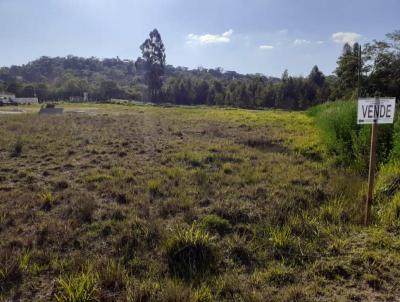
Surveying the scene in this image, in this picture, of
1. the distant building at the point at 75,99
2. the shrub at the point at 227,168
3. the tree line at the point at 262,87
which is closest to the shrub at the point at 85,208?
the shrub at the point at 227,168

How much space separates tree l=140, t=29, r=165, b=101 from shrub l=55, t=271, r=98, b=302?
69.2 metres

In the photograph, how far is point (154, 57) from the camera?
229 feet

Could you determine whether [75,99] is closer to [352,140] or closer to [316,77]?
[316,77]

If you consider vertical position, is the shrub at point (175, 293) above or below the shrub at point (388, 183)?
below

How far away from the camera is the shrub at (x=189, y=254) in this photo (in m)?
3.86

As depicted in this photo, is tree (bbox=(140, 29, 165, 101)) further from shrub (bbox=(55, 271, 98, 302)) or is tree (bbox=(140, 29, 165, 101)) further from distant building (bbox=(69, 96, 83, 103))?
shrub (bbox=(55, 271, 98, 302))

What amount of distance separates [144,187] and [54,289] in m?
3.67

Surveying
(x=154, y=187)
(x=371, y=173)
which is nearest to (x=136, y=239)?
(x=154, y=187)

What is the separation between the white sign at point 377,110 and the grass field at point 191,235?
1.47 m

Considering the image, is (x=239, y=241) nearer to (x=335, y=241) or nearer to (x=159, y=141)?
(x=335, y=241)

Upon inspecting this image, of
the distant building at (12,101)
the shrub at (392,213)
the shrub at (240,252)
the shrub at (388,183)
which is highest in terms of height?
the distant building at (12,101)

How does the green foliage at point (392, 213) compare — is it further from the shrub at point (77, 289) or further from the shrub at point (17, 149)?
the shrub at point (17, 149)

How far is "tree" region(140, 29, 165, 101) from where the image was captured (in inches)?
2699

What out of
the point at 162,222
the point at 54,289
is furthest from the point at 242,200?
the point at 54,289
